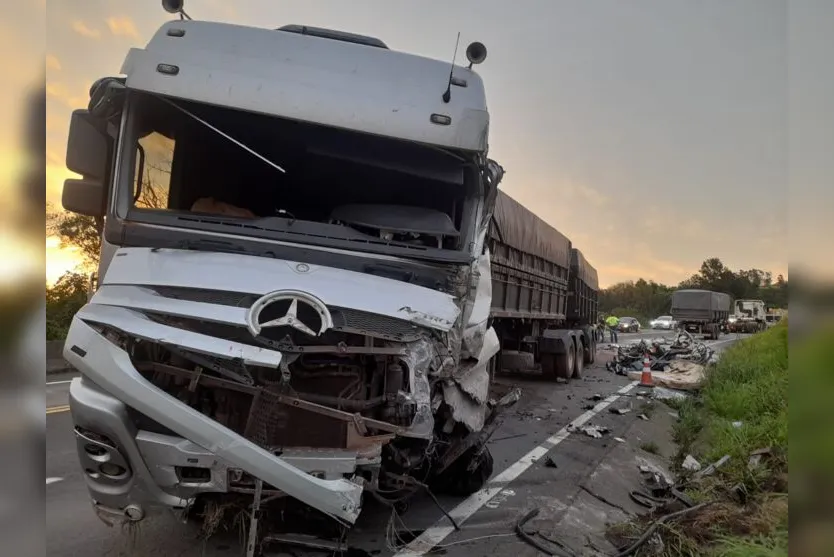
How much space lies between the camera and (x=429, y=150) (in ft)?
12.6

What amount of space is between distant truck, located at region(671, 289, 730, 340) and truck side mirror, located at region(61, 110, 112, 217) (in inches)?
1395

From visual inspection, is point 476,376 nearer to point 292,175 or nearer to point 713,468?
point 292,175

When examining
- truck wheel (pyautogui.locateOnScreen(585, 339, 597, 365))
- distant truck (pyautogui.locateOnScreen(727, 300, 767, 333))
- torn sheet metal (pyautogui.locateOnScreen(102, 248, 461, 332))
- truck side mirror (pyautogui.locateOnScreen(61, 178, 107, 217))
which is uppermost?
distant truck (pyautogui.locateOnScreen(727, 300, 767, 333))

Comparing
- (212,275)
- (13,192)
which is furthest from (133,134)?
(13,192)

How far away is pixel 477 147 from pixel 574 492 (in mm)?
3369

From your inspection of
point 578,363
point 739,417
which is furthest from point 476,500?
point 578,363

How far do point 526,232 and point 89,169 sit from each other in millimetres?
7752

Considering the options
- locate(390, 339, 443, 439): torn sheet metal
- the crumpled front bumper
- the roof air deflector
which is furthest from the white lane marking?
the roof air deflector

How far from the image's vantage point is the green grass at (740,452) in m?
2.86

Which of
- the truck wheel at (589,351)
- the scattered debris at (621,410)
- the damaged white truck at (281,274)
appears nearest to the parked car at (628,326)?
the truck wheel at (589,351)

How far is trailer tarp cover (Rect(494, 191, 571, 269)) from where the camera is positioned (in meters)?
8.80

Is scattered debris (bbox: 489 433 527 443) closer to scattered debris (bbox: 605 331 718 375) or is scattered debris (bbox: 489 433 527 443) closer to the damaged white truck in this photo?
the damaged white truck

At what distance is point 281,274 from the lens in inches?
122

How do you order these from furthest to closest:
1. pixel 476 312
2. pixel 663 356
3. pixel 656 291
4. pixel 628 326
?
pixel 656 291 → pixel 628 326 → pixel 663 356 → pixel 476 312
